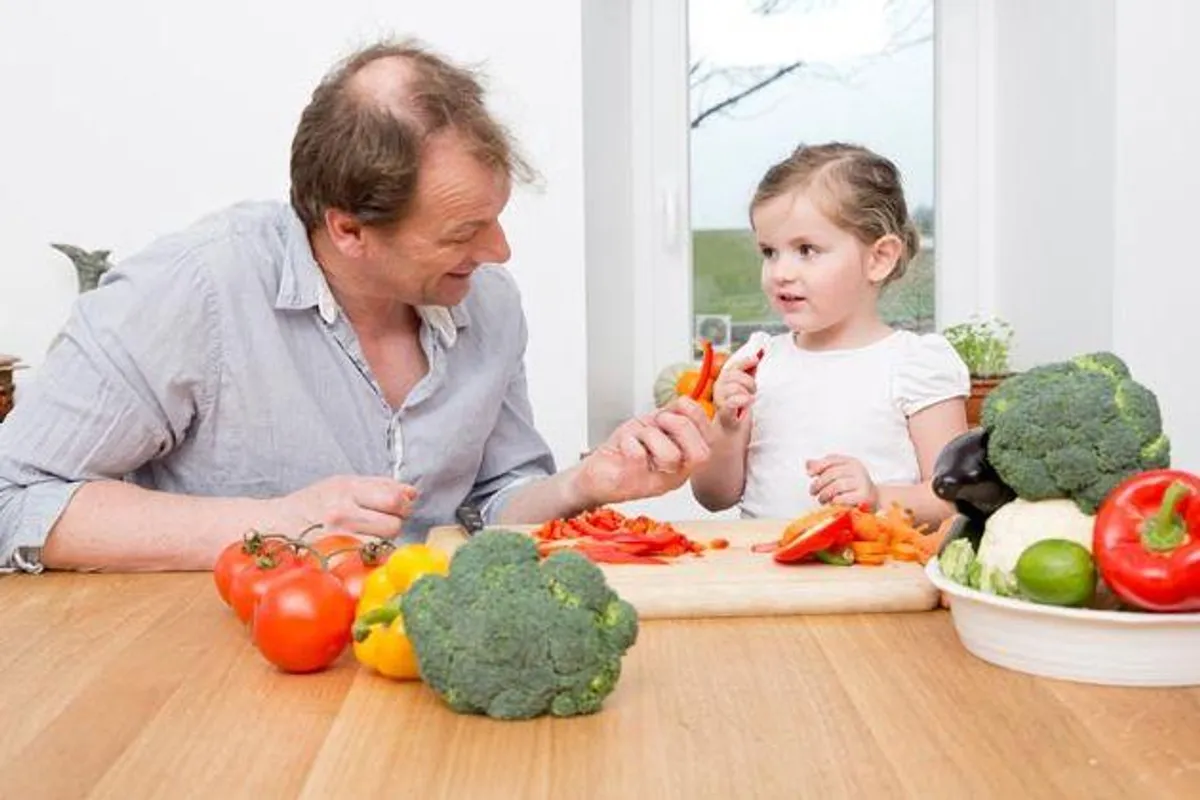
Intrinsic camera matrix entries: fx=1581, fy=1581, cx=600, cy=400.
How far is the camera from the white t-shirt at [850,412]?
8.14 feet

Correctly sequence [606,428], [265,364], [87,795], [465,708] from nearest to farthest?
[87,795]
[465,708]
[265,364]
[606,428]

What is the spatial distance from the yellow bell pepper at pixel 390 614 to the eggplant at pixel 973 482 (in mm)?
449

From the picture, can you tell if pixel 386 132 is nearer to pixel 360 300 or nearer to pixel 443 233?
pixel 443 233

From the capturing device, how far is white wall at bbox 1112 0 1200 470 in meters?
3.44

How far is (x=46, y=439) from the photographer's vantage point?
1924 mm

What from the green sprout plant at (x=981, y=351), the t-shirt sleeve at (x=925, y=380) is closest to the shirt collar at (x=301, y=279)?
the t-shirt sleeve at (x=925, y=380)

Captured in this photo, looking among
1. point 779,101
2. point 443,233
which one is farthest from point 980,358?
point 443,233

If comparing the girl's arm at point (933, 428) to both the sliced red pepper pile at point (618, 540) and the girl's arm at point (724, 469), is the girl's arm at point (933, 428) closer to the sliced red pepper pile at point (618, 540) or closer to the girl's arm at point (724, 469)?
the girl's arm at point (724, 469)

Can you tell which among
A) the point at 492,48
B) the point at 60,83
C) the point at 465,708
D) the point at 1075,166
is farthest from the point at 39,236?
the point at 465,708

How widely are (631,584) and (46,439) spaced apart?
2.59 ft

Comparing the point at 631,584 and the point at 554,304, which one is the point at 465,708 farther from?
the point at 554,304

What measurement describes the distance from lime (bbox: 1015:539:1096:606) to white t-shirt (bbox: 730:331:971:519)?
1186 millimetres

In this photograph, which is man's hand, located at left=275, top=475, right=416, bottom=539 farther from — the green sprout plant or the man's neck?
the green sprout plant

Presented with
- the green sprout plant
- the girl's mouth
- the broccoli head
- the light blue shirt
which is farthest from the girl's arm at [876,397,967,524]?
the green sprout plant
